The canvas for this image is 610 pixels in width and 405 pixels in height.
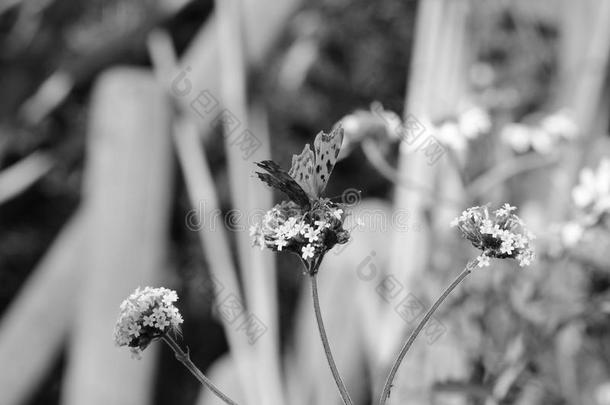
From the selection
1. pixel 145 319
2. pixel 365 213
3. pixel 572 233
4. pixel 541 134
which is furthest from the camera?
pixel 365 213

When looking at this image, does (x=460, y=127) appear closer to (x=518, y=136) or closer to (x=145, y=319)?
(x=518, y=136)

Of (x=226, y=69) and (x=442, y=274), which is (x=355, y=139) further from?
(x=226, y=69)

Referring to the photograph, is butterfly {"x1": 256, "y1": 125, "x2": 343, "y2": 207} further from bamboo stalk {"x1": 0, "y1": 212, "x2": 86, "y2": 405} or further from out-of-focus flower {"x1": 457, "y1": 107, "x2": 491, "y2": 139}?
bamboo stalk {"x1": 0, "y1": 212, "x2": 86, "y2": 405}

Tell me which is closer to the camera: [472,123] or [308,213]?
[308,213]

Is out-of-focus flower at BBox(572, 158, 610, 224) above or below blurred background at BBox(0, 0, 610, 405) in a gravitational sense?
below

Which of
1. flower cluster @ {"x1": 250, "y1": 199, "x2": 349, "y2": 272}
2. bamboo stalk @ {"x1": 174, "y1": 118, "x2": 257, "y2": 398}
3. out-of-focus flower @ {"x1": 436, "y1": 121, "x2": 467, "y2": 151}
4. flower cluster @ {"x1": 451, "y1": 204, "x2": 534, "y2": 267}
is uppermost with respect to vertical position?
bamboo stalk @ {"x1": 174, "y1": 118, "x2": 257, "y2": 398}

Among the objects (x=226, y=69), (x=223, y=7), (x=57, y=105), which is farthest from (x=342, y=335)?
(x=57, y=105)

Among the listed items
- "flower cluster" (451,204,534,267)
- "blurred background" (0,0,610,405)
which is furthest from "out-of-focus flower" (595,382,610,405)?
"flower cluster" (451,204,534,267)

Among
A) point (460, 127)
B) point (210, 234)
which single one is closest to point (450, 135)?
point (460, 127)
